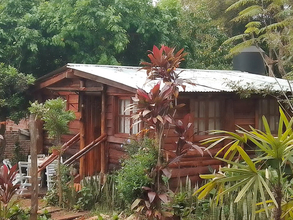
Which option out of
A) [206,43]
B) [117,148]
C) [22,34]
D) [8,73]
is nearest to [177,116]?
[117,148]

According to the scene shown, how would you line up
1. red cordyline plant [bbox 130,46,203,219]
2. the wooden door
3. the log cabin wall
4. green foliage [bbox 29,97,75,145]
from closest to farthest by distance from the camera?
red cordyline plant [bbox 130,46,203,219] < green foliage [bbox 29,97,75,145] < the wooden door < the log cabin wall

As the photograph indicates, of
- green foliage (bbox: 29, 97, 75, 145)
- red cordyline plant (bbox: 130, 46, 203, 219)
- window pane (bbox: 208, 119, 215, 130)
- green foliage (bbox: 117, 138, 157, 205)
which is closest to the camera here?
red cordyline plant (bbox: 130, 46, 203, 219)

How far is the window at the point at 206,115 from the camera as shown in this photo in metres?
10.3

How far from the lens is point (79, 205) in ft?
30.4

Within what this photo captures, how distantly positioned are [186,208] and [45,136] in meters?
7.60

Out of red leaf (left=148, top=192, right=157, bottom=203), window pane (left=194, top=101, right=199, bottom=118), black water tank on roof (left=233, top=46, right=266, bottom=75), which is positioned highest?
black water tank on roof (left=233, top=46, right=266, bottom=75)

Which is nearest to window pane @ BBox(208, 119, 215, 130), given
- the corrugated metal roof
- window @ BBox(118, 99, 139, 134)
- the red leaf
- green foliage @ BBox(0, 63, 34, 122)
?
the corrugated metal roof

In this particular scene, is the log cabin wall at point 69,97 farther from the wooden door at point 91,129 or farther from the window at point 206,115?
the window at point 206,115

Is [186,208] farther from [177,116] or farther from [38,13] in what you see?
[38,13]

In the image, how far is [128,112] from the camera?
34.6 feet

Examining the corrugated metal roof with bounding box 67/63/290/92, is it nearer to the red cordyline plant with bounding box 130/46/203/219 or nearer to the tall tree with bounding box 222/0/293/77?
the tall tree with bounding box 222/0/293/77

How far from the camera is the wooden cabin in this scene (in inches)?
390

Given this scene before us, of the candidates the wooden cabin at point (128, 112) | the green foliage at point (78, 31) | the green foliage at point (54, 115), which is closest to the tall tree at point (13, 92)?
the wooden cabin at point (128, 112)

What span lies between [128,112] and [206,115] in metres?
1.89
